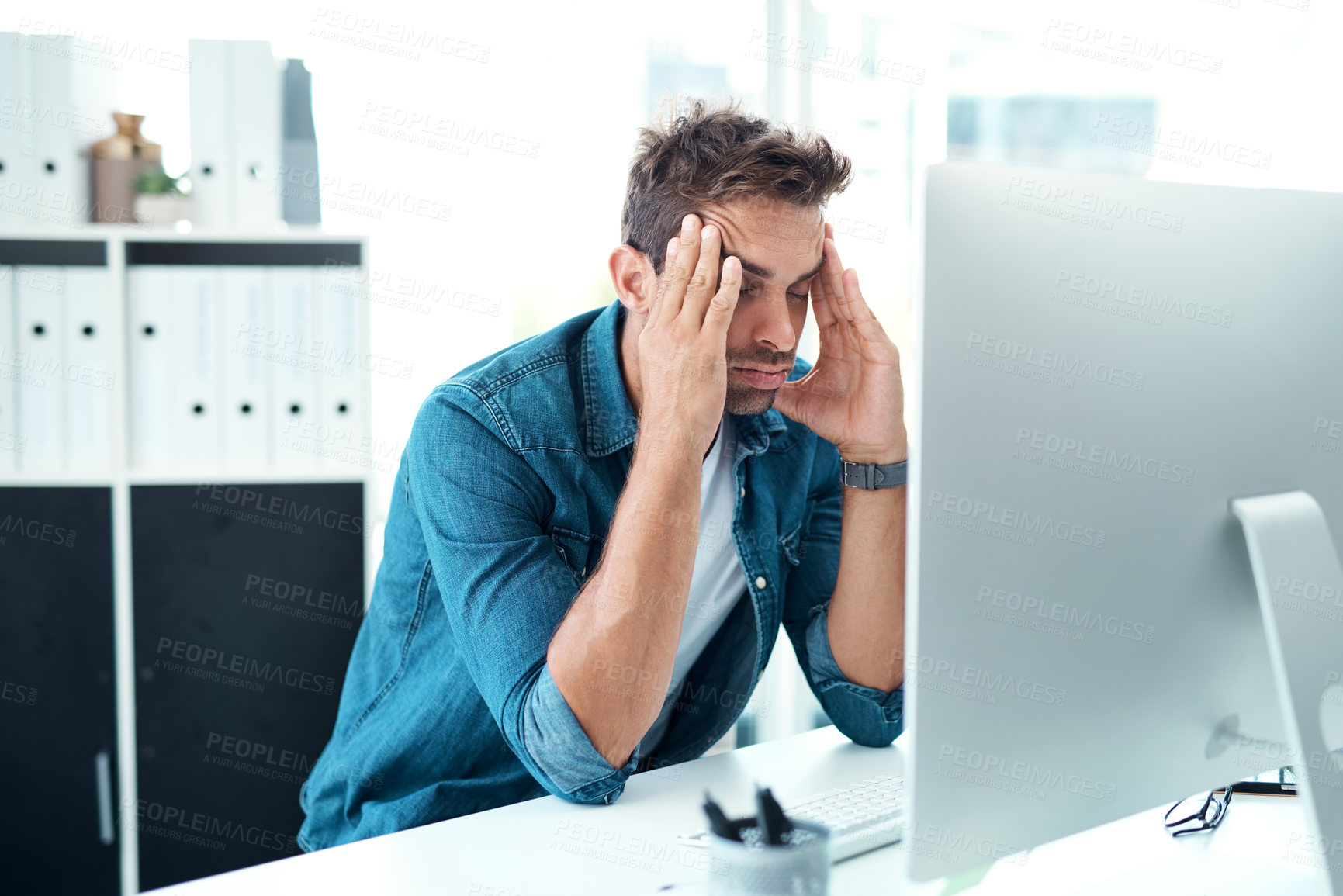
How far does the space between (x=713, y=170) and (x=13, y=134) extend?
→ 1390mm

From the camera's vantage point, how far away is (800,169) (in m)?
1.21

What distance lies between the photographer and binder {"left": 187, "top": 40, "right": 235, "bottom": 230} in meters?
1.82

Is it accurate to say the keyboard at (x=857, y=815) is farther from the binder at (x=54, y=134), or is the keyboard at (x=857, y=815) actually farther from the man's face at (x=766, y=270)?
the binder at (x=54, y=134)

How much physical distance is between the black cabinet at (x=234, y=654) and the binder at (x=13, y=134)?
549mm

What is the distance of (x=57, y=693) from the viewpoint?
1.89 metres

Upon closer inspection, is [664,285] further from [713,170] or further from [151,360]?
[151,360]

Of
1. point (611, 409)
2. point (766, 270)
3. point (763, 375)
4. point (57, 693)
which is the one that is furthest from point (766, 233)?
point (57, 693)

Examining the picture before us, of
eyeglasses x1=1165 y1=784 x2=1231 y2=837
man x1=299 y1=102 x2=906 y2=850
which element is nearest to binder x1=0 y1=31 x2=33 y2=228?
man x1=299 y1=102 x2=906 y2=850

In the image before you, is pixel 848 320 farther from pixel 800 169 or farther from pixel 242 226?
pixel 242 226

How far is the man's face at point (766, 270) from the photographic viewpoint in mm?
1170

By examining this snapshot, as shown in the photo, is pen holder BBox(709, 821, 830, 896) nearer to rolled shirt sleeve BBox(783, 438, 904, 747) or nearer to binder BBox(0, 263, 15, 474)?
rolled shirt sleeve BBox(783, 438, 904, 747)

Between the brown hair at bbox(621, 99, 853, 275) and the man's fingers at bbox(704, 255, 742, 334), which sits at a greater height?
the brown hair at bbox(621, 99, 853, 275)

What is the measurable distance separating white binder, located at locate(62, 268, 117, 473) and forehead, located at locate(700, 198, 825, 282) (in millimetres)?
1264

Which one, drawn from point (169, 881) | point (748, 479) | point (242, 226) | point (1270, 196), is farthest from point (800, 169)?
point (169, 881)
